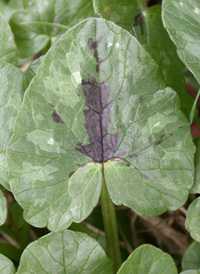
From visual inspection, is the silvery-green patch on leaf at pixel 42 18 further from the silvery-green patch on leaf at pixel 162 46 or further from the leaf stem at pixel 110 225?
the leaf stem at pixel 110 225

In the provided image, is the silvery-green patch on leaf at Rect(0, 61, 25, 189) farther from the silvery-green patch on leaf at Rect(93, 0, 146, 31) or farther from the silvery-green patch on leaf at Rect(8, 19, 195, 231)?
the silvery-green patch on leaf at Rect(93, 0, 146, 31)

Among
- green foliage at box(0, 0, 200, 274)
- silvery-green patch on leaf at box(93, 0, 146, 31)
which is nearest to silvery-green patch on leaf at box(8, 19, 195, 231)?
green foliage at box(0, 0, 200, 274)

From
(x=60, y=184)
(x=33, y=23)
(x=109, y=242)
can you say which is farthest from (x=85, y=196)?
(x=33, y=23)

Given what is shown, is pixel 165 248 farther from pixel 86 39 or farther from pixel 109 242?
pixel 86 39

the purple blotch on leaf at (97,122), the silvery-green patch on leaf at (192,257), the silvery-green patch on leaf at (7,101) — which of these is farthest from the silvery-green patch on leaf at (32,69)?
the silvery-green patch on leaf at (192,257)

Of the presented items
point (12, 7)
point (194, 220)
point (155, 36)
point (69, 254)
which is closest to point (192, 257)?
point (194, 220)

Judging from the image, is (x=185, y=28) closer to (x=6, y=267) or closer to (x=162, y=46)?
(x=162, y=46)

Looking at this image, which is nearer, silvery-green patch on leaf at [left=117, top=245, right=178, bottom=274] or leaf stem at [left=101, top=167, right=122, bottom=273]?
silvery-green patch on leaf at [left=117, top=245, right=178, bottom=274]
